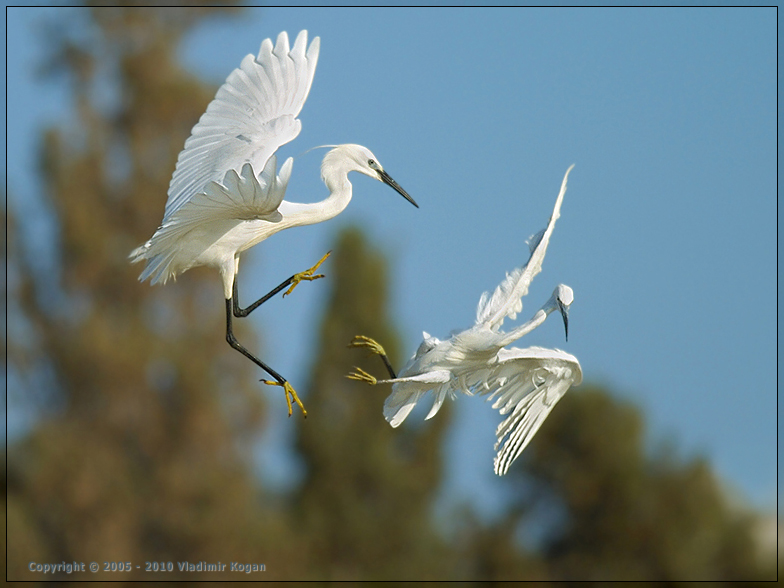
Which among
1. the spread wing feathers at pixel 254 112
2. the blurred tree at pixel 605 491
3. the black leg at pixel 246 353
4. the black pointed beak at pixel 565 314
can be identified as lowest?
the blurred tree at pixel 605 491

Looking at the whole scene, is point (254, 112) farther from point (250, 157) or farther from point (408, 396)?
point (408, 396)

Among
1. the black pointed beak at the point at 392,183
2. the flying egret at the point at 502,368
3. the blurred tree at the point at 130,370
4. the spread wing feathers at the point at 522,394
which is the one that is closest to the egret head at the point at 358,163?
the black pointed beak at the point at 392,183

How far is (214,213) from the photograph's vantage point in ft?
13.5

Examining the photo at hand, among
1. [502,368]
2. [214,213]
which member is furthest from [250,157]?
[502,368]

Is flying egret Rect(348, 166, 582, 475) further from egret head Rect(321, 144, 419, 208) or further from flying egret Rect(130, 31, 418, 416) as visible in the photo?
egret head Rect(321, 144, 419, 208)

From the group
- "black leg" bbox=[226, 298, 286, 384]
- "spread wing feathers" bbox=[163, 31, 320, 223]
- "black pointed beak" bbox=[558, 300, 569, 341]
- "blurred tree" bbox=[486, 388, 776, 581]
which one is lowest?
"blurred tree" bbox=[486, 388, 776, 581]

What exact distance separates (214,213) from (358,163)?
0.96 m

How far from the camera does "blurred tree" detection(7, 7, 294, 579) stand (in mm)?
12664

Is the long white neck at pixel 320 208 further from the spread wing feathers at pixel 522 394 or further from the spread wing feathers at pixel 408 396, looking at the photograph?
the spread wing feathers at pixel 522 394

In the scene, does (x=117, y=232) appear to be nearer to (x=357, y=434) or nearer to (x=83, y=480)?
(x=83, y=480)

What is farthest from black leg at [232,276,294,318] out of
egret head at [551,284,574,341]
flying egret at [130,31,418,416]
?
egret head at [551,284,574,341]

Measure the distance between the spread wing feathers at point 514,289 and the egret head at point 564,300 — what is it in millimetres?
156

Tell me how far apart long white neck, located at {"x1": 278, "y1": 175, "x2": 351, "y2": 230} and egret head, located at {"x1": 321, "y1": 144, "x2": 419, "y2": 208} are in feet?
0.22

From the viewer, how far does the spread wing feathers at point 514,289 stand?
4.42 meters
